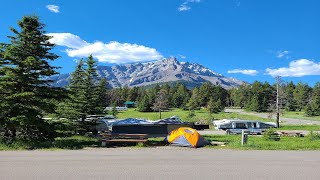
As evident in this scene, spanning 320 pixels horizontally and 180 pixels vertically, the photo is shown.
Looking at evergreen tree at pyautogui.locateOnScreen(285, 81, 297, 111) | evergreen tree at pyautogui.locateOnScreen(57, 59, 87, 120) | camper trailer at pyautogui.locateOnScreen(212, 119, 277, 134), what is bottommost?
camper trailer at pyautogui.locateOnScreen(212, 119, 277, 134)

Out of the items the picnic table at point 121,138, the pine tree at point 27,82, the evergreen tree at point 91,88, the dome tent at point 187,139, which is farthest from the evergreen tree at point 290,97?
the pine tree at point 27,82

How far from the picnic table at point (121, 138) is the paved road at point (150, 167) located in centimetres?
480

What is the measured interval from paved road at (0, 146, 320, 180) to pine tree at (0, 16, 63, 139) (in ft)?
11.4

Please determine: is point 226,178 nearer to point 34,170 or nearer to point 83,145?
point 34,170

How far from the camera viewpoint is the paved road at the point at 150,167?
11656mm

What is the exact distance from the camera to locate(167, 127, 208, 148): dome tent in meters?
21.9

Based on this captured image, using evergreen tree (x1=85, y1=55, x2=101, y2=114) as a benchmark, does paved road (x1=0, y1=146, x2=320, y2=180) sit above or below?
below

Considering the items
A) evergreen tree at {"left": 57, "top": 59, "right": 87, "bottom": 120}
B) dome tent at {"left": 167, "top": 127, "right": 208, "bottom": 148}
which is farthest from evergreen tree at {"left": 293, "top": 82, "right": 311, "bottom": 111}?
dome tent at {"left": 167, "top": 127, "right": 208, "bottom": 148}

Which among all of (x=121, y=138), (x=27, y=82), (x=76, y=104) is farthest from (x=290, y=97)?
(x=27, y=82)

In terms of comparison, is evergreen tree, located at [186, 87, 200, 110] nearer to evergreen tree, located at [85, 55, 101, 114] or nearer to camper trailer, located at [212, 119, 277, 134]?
camper trailer, located at [212, 119, 277, 134]

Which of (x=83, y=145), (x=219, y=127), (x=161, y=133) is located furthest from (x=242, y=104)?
(x=83, y=145)

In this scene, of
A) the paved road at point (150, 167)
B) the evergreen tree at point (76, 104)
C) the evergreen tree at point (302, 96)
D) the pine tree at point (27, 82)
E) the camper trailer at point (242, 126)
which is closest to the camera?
Answer: the paved road at point (150, 167)

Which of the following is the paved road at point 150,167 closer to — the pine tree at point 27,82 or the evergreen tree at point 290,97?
the pine tree at point 27,82

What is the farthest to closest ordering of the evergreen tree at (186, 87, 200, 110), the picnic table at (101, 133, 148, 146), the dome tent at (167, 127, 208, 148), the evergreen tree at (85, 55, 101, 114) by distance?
the evergreen tree at (186, 87, 200, 110) → the evergreen tree at (85, 55, 101, 114) → the picnic table at (101, 133, 148, 146) → the dome tent at (167, 127, 208, 148)
